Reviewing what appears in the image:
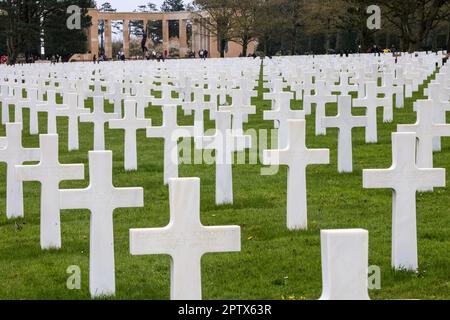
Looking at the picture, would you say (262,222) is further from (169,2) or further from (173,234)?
(169,2)

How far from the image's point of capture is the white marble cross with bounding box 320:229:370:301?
424 centimetres

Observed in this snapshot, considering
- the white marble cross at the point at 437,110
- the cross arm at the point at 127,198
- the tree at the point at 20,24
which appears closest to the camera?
the cross arm at the point at 127,198

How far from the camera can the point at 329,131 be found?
641 inches

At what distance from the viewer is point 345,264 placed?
430cm

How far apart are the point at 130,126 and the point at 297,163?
3.96 meters

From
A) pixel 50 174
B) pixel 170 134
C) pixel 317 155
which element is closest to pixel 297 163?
pixel 317 155

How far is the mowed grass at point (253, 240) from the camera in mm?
6867

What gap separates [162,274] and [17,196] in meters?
2.61

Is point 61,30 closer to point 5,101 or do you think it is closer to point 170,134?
point 5,101

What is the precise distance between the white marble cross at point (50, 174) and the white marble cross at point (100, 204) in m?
1.03

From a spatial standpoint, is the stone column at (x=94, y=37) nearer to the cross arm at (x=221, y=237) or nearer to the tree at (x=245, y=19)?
the tree at (x=245, y=19)

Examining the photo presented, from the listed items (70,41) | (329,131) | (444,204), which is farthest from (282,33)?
(444,204)

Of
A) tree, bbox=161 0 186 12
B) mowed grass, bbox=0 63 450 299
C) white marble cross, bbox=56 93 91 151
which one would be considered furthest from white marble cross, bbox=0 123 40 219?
tree, bbox=161 0 186 12

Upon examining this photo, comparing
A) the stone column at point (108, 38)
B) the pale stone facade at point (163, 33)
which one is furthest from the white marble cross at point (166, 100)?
the stone column at point (108, 38)
